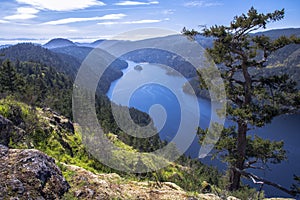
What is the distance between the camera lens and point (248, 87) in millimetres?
10766

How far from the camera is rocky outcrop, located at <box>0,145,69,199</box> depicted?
464 cm

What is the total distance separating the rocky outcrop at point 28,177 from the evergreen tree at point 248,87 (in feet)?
24.3

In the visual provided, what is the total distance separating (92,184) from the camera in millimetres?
6090

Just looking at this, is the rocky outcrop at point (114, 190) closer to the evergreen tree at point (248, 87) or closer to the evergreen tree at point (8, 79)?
the evergreen tree at point (248, 87)

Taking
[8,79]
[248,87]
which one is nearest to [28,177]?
[248,87]

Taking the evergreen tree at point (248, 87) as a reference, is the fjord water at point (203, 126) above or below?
below

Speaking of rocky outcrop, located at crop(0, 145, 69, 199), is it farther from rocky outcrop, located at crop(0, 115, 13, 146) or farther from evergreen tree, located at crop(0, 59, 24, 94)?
evergreen tree, located at crop(0, 59, 24, 94)

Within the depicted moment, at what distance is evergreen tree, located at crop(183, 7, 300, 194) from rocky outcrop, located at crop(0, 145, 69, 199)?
7406 millimetres

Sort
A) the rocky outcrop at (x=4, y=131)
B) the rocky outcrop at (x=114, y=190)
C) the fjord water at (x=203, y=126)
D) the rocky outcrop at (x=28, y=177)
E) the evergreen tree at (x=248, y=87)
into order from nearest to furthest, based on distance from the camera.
Answer: the rocky outcrop at (x=28, y=177)
the rocky outcrop at (x=114, y=190)
the rocky outcrop at (x=4, y=131)
the evergreen tree at (x=248, y=87)
the fjord water at (x=203, y=126)

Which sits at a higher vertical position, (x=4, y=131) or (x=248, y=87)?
(x=248, y=87)

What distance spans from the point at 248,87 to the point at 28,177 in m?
9.05

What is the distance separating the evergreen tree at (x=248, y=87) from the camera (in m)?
10.3

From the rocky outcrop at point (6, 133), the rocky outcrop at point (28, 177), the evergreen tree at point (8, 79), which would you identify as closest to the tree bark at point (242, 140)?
the rocky outcrop at point (28, 177)

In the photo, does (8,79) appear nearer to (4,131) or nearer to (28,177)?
(4,131)
